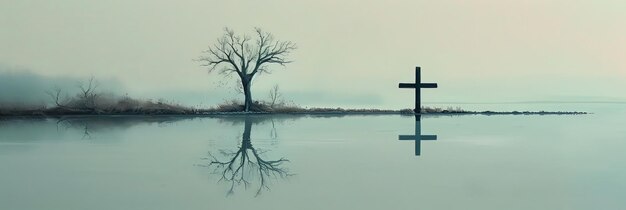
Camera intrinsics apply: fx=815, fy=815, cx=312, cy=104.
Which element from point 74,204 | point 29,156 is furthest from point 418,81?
point 74,204

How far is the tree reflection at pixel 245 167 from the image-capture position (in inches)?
579

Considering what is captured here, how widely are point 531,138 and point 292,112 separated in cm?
1401

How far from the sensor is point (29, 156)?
18.7 m

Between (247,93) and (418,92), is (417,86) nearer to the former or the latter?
(418,92)

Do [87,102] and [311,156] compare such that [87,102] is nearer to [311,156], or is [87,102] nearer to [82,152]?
[82,152]

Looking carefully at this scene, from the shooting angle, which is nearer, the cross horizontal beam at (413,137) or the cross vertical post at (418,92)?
the cross horizontal beam at (413,137)

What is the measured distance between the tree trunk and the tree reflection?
1655cm

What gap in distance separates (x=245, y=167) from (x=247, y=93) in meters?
20.6

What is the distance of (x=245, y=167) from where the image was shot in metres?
16.4

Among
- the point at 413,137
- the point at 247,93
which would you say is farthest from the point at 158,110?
the point at 413,137

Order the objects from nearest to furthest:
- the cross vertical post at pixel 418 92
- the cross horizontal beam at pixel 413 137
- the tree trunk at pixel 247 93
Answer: the cross horizontal beam at pixel 413 137
the cross vertical post at pixel 418 92
the tree trunk at pixel 247 93

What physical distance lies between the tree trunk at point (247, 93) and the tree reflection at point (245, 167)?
16.5 meters

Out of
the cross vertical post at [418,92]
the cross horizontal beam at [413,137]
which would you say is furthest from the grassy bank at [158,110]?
the cross horizontal beam at [413,137]

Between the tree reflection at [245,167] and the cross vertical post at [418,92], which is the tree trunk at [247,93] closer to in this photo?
the cross vertical post at [418,92]
